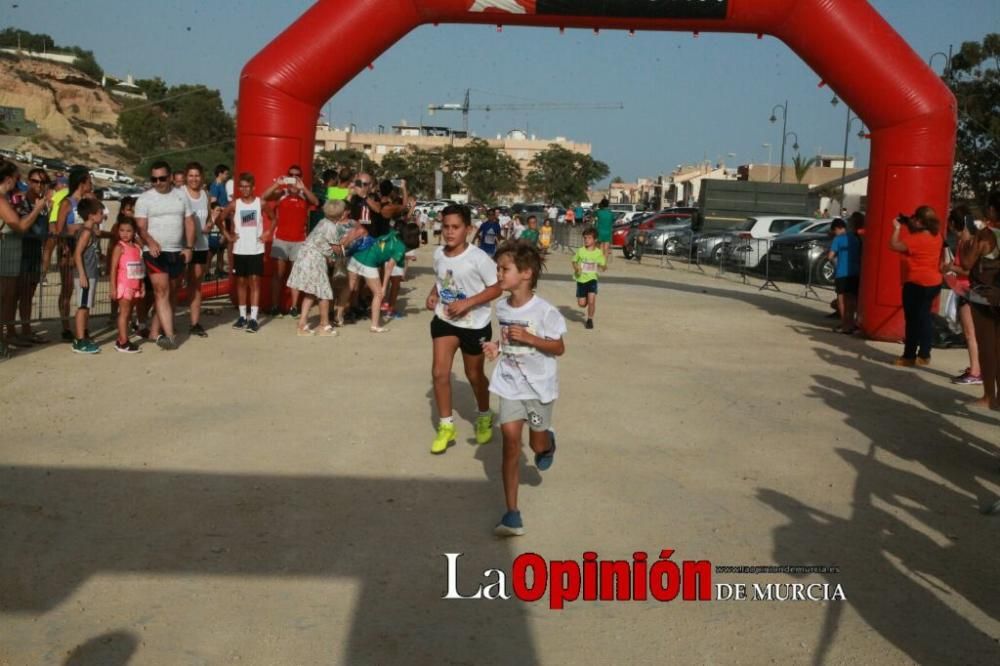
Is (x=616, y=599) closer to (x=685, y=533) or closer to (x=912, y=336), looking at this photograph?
(x=685, y=533)

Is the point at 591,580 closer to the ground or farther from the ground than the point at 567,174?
closer to the ground

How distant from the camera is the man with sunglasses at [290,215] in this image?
39.7 ft

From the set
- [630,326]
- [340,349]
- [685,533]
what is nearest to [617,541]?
[685,533]

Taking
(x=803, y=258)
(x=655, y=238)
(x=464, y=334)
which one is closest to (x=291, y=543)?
(x=464, y=334)

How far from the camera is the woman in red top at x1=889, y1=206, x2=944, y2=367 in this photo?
11.0 meters

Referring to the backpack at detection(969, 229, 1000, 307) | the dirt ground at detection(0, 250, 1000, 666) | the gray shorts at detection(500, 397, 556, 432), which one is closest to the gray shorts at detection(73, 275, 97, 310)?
the dirt ground at detection(0, 250, 1000, 666)

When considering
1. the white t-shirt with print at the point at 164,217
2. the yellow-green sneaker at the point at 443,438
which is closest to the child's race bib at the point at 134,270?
the white t-shirt with print at the point at 164,217

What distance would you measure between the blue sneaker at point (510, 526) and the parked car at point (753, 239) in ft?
60.1

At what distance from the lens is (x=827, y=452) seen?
24.2ft

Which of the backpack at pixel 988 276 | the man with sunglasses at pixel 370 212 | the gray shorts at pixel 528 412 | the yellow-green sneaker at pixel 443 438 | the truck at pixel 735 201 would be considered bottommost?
the yellow-green sneaker at pixel 443 438

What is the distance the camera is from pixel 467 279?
6.97 m

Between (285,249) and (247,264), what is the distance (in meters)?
1.05

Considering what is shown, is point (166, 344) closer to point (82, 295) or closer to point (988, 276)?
point (82, 295)

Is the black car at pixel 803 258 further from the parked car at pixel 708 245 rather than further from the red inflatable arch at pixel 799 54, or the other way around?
the red inflatable arch at pixel 799 54
